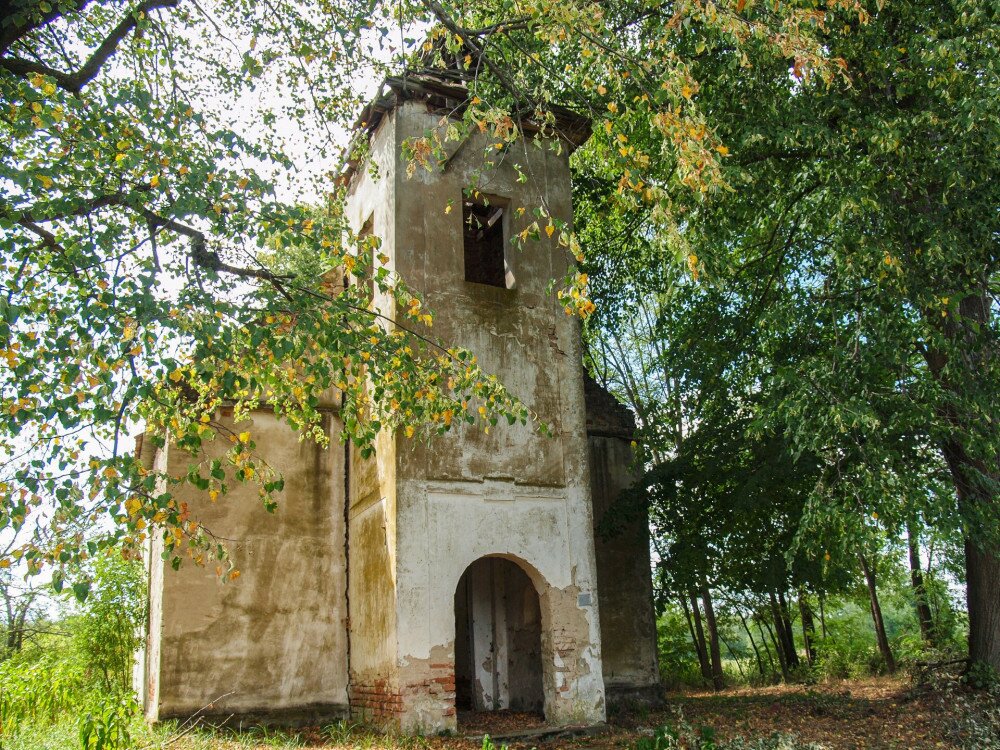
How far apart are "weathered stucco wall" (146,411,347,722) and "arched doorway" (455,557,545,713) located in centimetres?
256

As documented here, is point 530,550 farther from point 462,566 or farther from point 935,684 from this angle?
point 935,684

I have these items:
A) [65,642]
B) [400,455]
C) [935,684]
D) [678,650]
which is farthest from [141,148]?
[678,650]

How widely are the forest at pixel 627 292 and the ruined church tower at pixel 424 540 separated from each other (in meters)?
0.60

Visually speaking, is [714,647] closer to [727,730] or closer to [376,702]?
[727,730]

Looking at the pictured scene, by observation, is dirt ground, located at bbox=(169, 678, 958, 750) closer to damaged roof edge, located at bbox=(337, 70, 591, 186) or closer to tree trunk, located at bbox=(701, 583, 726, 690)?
tree trunk, located at bbox=(701, 583, 726, 690)

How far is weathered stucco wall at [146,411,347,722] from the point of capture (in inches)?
448

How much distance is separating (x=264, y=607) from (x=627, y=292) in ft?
30.4

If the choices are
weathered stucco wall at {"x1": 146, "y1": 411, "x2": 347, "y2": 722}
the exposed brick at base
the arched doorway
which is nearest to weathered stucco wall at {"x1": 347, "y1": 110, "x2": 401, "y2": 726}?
the exposed brick at base

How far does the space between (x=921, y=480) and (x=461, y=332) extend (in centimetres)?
623

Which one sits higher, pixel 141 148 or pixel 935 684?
pixel 141 148

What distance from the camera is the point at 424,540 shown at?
10625mm

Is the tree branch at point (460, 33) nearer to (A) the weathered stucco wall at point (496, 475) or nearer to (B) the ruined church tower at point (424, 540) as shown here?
(B) the ruined church tower at point (424, 540)

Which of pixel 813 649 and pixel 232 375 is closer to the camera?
pixel 232 375

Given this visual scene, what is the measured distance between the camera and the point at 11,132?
710cm
